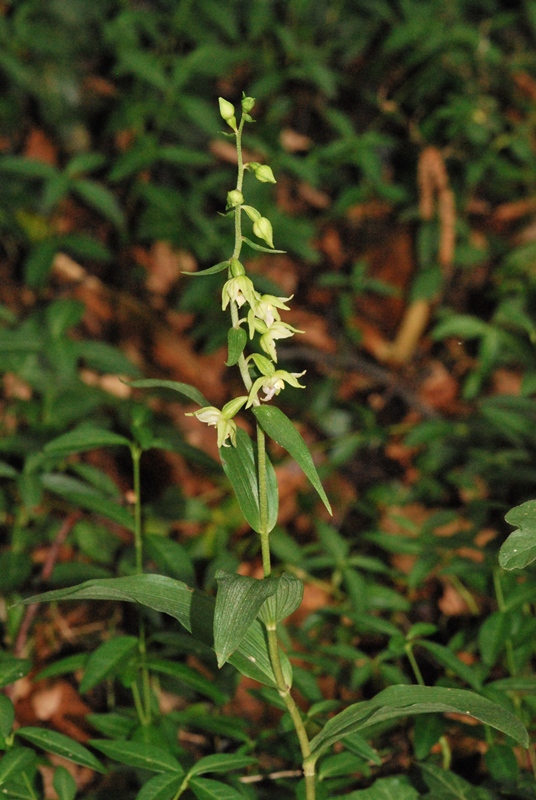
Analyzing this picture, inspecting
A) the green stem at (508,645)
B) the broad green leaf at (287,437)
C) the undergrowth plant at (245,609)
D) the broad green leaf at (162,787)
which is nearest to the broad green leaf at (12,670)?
the undergrowth plant at (245,609)

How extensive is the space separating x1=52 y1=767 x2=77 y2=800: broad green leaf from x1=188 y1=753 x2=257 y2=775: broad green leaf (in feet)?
0.84

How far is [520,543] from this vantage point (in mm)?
1358

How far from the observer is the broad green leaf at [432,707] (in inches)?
49.1

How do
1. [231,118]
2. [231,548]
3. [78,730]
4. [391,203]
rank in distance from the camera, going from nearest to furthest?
[231,118], [78,730], [231,548], [391,203]

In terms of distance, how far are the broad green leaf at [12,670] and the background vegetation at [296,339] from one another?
0.18 meters

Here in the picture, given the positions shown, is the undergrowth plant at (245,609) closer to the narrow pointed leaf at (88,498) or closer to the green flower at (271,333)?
the green flower at (271,333)

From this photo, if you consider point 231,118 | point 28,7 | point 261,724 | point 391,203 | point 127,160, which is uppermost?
point 28,7

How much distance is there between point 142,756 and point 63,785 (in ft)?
0.56

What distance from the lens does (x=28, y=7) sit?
3.75 meters

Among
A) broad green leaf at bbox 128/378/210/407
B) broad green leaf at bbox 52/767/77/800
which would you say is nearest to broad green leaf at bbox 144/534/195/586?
broad green leaf at bbox 52/767/77/800

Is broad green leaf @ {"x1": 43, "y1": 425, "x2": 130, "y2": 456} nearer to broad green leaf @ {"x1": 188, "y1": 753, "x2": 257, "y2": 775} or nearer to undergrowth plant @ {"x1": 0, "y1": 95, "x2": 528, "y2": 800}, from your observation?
undergrowth plant @ {"x1": 0, "y1": 95, "x2": 528, "y2": 800}

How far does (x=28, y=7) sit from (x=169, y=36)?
0.73 m

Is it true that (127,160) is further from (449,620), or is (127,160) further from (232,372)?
(449,620)

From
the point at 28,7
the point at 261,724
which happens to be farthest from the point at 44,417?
the point at 28,7
